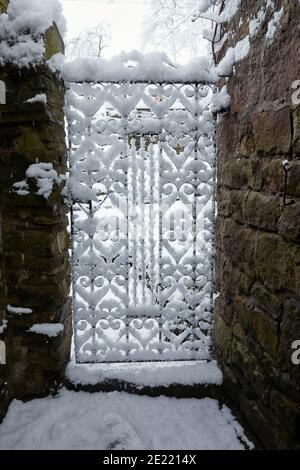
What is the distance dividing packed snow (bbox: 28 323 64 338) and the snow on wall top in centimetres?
178

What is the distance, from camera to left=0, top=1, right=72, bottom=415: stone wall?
2.26 meters

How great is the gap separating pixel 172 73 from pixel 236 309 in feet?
5.70

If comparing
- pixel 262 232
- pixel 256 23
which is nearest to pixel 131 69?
pixel 256 23

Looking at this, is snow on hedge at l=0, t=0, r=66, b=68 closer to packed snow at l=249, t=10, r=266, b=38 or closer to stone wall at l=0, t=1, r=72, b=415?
stone wall at l=0, t=1, r=72, b=415

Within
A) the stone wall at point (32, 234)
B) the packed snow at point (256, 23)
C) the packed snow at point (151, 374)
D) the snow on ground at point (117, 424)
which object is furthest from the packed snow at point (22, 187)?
the packed snow at point (256, 23)

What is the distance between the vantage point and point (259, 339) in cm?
198

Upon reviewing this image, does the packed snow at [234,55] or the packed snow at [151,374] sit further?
the packed snow at [151,374]

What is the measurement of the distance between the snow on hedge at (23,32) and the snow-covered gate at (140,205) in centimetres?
36

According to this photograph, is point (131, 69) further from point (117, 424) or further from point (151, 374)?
point (117, 424)

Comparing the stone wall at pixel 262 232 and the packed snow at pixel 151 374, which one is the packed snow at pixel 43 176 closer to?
the stone wall at pixel 262 232

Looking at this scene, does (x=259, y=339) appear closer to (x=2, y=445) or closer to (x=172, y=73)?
(x=2, y=445)

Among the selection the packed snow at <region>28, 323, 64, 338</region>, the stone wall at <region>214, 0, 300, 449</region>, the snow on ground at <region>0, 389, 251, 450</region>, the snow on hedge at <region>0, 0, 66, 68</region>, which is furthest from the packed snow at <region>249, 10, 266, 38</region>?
the snow on ground at <region>0, 389, 251, 450</region>

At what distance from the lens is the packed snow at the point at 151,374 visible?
2.63 metres
